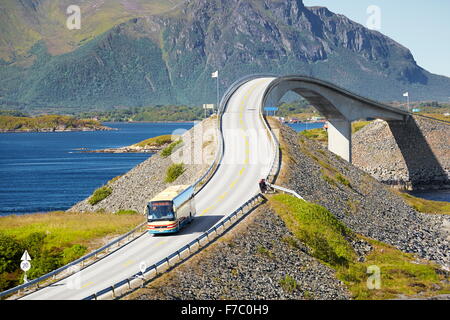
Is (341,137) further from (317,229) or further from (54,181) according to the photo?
(317,229)

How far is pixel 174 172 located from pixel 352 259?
90.1 ft

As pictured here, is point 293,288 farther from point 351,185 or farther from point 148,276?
point 351,185

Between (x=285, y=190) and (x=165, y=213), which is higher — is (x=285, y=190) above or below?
Result: above

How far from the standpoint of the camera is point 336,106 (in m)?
112

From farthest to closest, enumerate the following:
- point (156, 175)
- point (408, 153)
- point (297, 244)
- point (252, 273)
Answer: point (408, 153) < point (156, 175) < point (297, 244) < point (252, 273)

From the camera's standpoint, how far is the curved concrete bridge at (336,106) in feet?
349

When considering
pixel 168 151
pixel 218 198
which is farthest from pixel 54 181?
pixel 218 198

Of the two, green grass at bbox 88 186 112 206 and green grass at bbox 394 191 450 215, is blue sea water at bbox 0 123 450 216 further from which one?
green grass at bbox 88 186 112 206

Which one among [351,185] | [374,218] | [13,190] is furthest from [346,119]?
[13,190]

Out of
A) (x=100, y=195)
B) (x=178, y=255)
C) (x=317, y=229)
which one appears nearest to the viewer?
(x=178, y=255)

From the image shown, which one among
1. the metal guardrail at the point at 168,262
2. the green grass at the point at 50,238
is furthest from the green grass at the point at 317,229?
the green grass at the point at 50,238

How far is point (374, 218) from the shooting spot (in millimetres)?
62719

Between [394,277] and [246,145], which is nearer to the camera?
[394,277]
